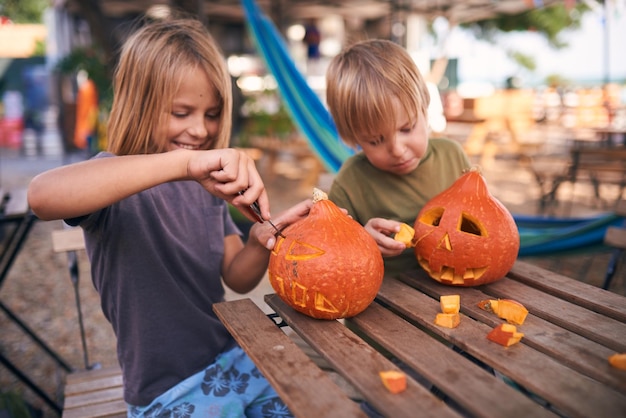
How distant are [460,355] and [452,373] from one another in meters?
0.08

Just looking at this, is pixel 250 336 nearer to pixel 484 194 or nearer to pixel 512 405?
pixel 512 405

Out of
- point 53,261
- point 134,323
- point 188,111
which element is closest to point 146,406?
point 134,323

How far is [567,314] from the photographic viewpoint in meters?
1.25

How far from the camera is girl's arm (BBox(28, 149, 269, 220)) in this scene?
118cm

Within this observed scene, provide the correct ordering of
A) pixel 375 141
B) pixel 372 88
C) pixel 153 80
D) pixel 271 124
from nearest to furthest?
pixel 153 80
pixel 372 88
pixel 375 141
pixel 271 124

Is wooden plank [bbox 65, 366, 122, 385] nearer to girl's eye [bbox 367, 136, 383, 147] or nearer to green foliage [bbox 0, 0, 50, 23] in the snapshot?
girl's eye [bbox 367, 136, 383, 147]

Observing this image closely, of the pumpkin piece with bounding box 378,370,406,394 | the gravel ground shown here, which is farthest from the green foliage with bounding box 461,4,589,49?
the pumpkin piece with bounding box 378,370,406,394

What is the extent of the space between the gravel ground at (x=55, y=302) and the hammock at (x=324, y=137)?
0.99 ft

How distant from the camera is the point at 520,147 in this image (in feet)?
27.3

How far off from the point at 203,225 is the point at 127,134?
0.38 meters

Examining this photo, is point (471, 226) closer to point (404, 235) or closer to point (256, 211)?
point (404, 235)

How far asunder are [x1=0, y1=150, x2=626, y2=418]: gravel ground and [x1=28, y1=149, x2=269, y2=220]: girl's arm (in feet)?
5.82

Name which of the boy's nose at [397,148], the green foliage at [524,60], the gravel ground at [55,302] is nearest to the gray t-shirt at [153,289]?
the boy's nose at [397,148]

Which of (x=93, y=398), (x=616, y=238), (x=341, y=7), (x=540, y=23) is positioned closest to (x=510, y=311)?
(x=616, y=238)
